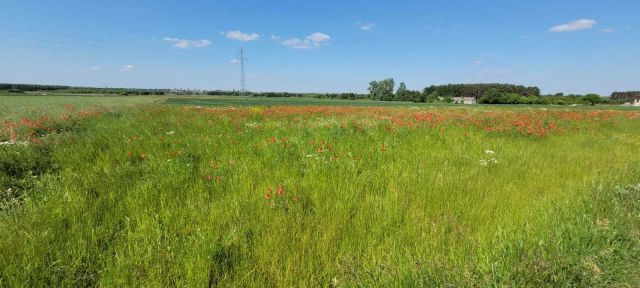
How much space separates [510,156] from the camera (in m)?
6.07

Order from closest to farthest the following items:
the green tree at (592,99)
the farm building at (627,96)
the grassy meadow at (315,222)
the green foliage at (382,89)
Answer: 1. the grassy meadow at (315,222)
2. the green tree at (592,99)
3. the farm building at (627,96)
4. the green foliage at (382,89)

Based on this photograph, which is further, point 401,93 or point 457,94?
point 457,94

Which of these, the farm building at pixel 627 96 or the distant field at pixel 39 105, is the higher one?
the farm building at pixel 627 96

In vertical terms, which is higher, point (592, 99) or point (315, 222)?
point (592, 99)

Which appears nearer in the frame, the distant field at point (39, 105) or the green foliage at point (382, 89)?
the distant field at point (39, 105)

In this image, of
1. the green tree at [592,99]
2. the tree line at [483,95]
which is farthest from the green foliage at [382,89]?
the green tree at [592,99]

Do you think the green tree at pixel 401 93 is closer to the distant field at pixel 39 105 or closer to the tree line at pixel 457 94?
the tree line at pixel 457 94

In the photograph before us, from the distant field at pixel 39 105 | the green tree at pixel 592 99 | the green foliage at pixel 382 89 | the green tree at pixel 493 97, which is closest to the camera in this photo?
the distant field at pixel 39 105

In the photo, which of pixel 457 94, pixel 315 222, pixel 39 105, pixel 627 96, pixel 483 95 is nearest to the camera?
pixel 315 222

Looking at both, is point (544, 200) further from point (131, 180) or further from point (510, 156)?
point (131, 180)

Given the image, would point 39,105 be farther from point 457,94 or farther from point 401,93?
Result: point 457,94

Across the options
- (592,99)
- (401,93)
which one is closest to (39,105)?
(401,93)

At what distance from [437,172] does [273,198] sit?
2856mm

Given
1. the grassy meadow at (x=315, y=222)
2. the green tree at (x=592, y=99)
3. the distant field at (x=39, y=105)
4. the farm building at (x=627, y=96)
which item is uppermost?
the farm building at (x=627, y=96)
